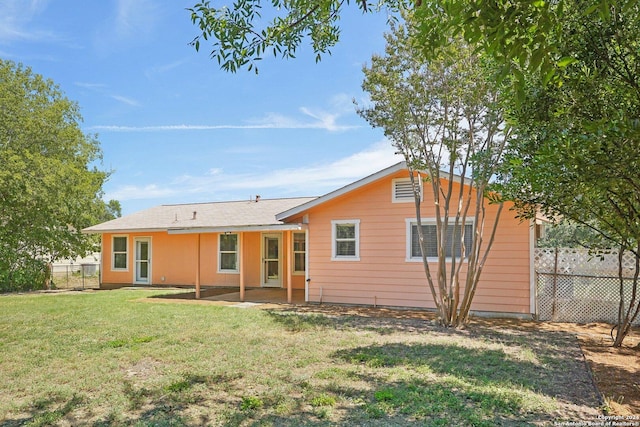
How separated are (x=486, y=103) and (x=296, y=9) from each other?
5269mm

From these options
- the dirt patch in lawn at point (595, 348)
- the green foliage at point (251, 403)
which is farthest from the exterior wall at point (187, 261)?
the green foliage at point (251, 403)

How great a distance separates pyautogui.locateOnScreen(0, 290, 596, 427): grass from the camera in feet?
13.6

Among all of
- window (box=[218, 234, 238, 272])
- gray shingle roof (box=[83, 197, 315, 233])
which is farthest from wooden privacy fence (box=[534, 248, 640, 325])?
window (box=[218, 234, 238, 272])

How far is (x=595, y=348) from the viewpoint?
7.16m

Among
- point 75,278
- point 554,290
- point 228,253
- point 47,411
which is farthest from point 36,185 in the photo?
point 554,290

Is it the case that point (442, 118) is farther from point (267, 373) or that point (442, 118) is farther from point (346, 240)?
point (267, 373)

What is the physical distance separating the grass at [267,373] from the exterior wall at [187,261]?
22.1 ft

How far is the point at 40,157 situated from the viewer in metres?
18.1

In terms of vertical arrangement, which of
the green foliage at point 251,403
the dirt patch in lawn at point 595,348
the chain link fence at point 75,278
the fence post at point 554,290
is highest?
the fence post at point 554,290

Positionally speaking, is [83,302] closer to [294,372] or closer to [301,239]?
[301,239]

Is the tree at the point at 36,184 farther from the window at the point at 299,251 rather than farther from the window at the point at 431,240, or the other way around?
the window at the point at 431,240

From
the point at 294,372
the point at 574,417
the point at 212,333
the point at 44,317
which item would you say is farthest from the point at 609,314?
the point at 44,317

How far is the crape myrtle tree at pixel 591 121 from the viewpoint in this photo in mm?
3193

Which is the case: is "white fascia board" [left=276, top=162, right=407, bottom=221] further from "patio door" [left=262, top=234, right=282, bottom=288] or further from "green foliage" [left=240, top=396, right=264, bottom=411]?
"green foliage" [left=240, top=396, right=264, bottom=411]
